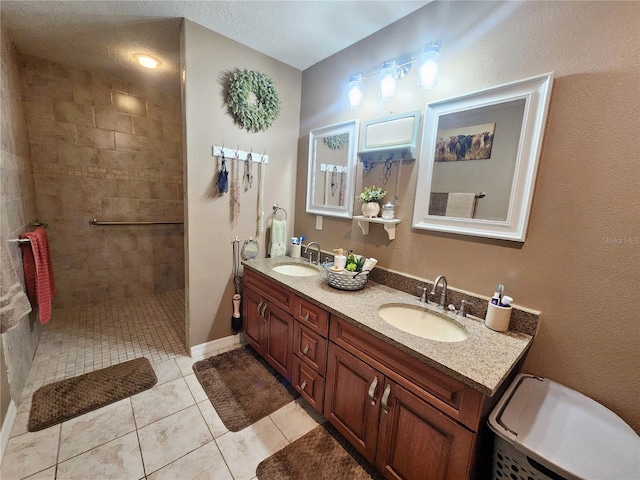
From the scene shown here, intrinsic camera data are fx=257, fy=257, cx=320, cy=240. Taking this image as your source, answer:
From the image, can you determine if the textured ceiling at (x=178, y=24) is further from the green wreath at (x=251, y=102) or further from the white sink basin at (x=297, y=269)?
the white sink basin at (x=297, y=269)

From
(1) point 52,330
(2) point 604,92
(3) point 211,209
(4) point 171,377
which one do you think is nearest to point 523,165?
(2) point 604,92

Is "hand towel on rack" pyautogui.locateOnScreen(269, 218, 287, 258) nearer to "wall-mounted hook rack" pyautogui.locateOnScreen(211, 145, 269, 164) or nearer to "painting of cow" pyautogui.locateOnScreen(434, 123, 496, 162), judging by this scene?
"wall-mounted hook rack" pyautogui.locateOnScreen(211, 145, 269, 164)

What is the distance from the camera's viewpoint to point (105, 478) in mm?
1189

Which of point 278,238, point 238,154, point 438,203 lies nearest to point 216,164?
point 238,154

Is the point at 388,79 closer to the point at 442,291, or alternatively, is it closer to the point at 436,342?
the point at 442,291

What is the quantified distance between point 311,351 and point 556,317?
3.89 feet

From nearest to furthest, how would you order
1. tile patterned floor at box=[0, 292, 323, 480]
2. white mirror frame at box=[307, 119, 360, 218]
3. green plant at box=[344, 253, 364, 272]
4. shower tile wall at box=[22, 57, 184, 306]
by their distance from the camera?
1. tile patterned floor at box=[0, 292, 323, 480]
2. green plant at box=[344, 253, 364, 272]
3. white mirror frame at box=[307, 119, 360, 218]
4. shower tile wall at box=[22, 57, 184, 306]

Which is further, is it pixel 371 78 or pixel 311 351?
pixel 371 78

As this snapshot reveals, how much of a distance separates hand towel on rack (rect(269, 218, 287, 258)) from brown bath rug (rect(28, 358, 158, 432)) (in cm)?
125

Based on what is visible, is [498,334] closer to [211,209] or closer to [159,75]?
[211,209]

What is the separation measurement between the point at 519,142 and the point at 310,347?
58.4 inches

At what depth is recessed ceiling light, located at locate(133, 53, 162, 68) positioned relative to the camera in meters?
2.13

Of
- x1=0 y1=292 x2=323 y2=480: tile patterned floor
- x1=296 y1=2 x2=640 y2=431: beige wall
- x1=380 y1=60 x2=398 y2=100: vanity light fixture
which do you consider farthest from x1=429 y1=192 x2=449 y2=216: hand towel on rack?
x1=0 y1=292 x2=323 y2=480: tile patterned floor

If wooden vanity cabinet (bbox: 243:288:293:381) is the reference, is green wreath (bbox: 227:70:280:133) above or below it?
above
